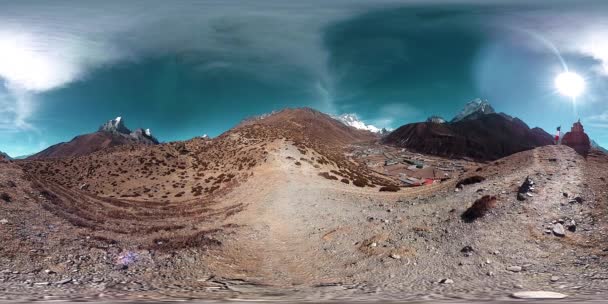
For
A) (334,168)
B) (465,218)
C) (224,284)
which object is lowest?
(224,284)

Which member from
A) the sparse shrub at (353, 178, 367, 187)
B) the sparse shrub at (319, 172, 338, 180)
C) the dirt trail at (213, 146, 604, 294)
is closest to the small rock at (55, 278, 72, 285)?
Result: the dirt trail at (213, 146, 604, 294)

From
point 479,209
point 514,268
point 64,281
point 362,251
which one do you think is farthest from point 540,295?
point 64,281

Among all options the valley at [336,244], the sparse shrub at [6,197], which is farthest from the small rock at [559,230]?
the sparse shrub at [6,197]

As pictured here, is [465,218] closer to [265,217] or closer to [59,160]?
[265,217]

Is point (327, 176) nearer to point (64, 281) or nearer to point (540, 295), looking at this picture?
point (64, 281)

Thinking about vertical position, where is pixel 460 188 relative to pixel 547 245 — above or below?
above

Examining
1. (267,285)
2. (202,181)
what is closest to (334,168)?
(202,181)
